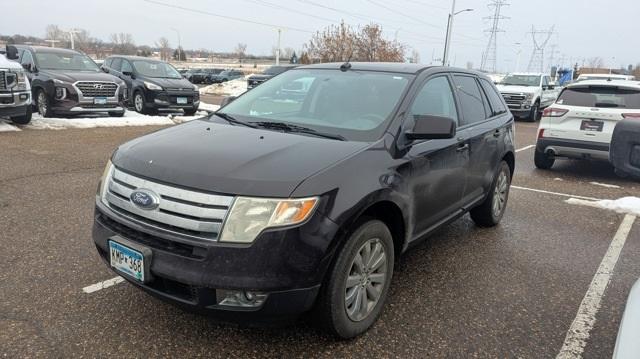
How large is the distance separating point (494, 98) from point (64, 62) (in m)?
10.7

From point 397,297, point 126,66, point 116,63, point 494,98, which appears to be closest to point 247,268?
point 397,297

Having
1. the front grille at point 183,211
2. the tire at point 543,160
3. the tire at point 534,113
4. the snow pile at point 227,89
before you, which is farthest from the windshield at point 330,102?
the snow pile at point 227,89

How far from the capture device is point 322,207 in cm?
239

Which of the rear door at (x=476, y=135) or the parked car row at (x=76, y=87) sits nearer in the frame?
the rear door at (x=476, y=135)

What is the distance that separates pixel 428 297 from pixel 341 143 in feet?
4.50

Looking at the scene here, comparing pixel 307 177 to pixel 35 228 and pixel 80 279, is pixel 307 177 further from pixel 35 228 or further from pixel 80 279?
pixel 35 228

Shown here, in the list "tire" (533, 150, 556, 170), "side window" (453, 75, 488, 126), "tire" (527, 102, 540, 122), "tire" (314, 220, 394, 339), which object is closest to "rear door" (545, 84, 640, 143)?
"tire" (533, 150, 556, 170)

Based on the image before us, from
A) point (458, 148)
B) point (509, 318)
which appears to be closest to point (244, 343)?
point (509, 318)

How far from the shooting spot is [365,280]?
9.18 ft

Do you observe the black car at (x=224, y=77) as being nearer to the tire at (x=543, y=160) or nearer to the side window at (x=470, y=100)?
the tire at (x=543, y=160)

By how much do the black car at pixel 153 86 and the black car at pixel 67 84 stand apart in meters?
1.29

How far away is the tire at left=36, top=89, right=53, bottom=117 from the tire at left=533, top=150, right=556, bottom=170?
1058 centimetres

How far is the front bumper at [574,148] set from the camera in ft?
24.6

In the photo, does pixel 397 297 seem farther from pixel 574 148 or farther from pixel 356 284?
pixel 574 148
